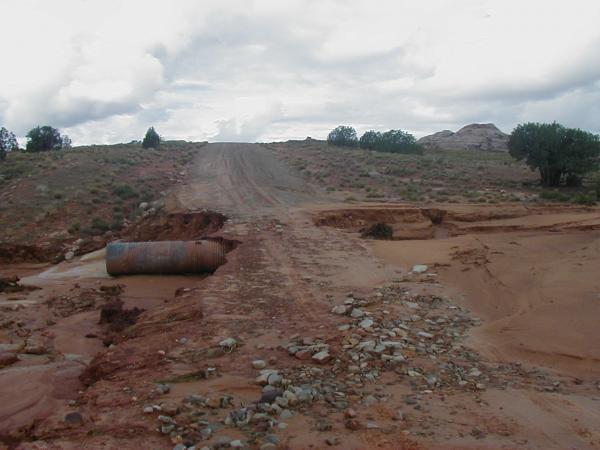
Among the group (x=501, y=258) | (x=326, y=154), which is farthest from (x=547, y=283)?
(x=326, y=154)

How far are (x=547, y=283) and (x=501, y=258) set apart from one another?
2.35 m

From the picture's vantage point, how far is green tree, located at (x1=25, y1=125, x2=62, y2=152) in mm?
45281

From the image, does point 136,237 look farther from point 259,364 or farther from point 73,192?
point 259,364

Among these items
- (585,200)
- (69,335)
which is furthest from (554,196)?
(69,335)

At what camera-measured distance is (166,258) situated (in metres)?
13.6

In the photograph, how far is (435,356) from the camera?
643 centimetres

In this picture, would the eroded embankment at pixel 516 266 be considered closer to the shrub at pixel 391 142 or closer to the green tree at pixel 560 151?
the green tree at pixel 560 151

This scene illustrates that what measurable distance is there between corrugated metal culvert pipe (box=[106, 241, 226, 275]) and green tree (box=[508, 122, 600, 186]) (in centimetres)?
1969

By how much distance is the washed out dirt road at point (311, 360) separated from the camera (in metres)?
4.80

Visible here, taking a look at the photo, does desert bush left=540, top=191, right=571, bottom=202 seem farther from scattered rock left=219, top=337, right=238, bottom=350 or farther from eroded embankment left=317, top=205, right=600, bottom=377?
A: scattered rock left=219, top=337, right=238, bottom=350

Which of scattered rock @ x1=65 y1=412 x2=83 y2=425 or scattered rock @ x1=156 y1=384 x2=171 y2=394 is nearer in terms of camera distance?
scattered rock @ x1=65 y1=412 x2=83 y2=425

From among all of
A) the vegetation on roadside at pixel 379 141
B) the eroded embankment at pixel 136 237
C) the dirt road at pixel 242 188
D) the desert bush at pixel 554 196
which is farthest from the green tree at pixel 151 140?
the desert bush at pixel 554 196

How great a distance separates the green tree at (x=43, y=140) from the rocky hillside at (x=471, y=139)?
41203 mm

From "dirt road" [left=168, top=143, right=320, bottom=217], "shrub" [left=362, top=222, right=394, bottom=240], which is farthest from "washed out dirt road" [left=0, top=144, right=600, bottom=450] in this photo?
"dirt road" [left=168, top=143, right=320, bottom=217]
